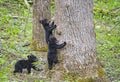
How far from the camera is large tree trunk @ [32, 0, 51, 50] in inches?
394

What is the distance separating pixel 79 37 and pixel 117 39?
13.9ft

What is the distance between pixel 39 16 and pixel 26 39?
5.96 ft

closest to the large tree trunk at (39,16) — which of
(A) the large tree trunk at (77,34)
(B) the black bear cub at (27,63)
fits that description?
(B) the black bear cub at (27,63)

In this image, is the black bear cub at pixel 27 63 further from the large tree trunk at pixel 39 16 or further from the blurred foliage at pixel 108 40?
the blurred foliage at pixel 108 40

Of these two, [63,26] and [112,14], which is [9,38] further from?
[112,14]

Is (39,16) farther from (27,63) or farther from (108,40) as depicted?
(108,40)

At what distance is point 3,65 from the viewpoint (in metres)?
8.34

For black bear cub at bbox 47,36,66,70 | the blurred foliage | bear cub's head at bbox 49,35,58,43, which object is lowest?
the blurred foliage

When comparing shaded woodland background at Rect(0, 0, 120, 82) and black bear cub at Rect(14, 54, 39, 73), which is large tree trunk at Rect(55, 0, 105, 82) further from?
black bear cub at Rect(14, 54, 39, 73)

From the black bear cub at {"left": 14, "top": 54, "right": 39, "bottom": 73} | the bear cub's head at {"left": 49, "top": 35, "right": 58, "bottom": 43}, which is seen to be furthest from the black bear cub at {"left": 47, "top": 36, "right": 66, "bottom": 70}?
the black bear cub at {"left": 14, "top": 54, "right": 39, "bottom": 73}

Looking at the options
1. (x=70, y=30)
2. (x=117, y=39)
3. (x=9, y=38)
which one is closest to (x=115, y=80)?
(x=70, y=30)

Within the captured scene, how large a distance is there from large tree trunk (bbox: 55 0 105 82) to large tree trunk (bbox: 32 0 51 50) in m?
3.05

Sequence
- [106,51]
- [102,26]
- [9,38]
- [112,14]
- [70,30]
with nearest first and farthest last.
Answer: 1. [70,30]
2. [106,51]
3. [9,38]
4. [102,26]
5. [112,14]

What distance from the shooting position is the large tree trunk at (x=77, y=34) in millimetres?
6820
